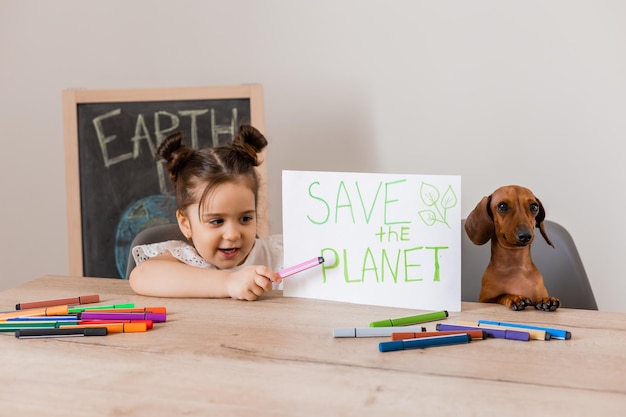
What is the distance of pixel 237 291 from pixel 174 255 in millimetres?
284

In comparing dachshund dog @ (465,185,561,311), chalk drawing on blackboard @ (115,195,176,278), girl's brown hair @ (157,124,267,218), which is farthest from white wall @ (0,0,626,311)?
dachshund dog @ (465,185,561,311)

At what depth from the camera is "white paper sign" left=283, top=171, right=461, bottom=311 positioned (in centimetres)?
105

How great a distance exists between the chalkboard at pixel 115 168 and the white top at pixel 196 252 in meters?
0.59

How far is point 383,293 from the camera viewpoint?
3.53 ft

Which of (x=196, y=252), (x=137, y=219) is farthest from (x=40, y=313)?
(x=137, y=219)

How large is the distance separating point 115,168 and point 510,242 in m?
1.46

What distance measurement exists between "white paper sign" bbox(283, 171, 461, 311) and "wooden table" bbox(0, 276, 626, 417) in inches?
1.8

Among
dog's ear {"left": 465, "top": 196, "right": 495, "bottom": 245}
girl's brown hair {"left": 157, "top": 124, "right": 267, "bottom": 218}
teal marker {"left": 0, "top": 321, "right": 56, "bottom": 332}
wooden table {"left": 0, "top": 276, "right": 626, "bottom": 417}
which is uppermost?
girl's brown hair {"left": 157, "top": 124, "right": 267, "bottom": 218}

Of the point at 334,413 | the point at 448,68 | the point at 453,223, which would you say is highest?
the point at 448,68

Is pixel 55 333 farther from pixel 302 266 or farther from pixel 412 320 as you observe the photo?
pixel 412 320

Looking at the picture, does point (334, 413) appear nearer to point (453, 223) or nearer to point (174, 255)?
point (453, 223)

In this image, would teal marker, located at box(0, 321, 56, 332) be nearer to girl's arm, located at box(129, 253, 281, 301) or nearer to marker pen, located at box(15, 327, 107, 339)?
marker pen, located at box(15, 327, 107, 339)

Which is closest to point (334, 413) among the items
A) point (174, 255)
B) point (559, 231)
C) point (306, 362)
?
point (306, 362)

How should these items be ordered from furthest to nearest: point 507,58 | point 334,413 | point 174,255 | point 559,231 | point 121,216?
point 121,216 → point 507,58 → point 559,231 → point 174,255 → point 334,413
